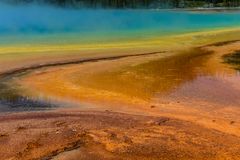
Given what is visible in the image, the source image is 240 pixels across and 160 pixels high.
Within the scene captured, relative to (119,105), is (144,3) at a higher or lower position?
lower

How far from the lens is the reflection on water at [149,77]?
1633 cm

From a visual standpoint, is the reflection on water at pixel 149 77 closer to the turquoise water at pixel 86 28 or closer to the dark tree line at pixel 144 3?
the turquoise water at pixel 86 28

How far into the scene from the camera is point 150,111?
13.3 m

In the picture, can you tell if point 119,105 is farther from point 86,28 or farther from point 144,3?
point 144,3

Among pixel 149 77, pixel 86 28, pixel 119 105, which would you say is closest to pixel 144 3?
pixel 86 28

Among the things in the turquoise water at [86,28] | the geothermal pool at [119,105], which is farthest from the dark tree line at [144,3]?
the geothermal pool at [119,105]

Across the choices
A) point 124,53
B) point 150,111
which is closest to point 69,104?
point 150,111

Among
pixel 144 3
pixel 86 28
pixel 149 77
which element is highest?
pixel 149 77

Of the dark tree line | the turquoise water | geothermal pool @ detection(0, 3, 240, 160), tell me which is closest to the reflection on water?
geothermal pool @ detection(0, 3, 240, 160)

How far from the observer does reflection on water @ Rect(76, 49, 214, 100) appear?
1633 cm

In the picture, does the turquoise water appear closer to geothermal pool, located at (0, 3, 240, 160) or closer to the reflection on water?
geothermal pool, located at (0, 3, 240, 160)

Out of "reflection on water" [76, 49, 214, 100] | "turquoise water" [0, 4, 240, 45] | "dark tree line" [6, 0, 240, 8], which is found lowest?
"dark tree line" [6, 0, 240, 8]

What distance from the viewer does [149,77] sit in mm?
18484

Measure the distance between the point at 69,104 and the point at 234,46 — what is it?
60.4 feet
